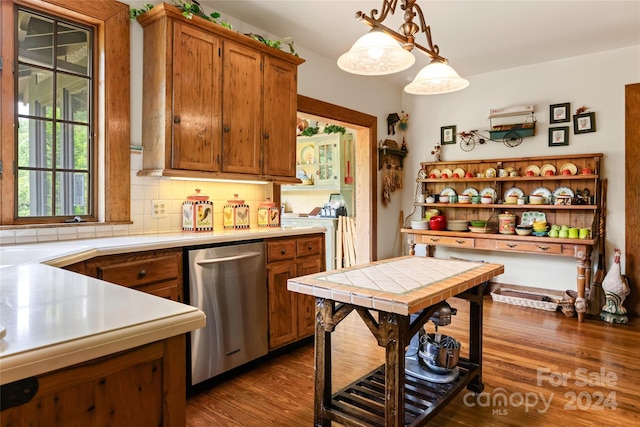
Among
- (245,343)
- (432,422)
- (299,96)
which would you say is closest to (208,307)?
(245,343)

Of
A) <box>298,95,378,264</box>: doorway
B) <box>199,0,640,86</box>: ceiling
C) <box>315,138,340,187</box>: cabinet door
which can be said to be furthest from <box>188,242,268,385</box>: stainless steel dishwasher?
<box>315,138,340,187</box>: cabinet door

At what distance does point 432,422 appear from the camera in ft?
6.81

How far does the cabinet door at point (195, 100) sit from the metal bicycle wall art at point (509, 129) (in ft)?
10.7

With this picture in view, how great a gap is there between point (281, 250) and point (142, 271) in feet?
3.34

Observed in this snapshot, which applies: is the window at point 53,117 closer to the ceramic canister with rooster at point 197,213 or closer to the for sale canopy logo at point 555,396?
the ceramic canister with rooster at point 197,213

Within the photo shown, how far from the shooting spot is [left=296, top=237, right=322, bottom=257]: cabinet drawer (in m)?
3.06

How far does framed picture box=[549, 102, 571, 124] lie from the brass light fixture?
2451 millimetres

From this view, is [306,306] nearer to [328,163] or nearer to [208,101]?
[208,101]

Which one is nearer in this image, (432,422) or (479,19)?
(432,422)

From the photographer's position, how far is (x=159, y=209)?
2871mm

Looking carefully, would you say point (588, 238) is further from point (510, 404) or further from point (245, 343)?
point (245, 343)

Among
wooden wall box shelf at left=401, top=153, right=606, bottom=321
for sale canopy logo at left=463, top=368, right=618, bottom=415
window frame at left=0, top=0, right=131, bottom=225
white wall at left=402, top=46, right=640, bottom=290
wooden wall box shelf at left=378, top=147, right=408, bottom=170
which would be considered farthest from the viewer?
wooden wall box shelf at left=378, top=147, right=408, bottom=170

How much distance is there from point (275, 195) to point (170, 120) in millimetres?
1287

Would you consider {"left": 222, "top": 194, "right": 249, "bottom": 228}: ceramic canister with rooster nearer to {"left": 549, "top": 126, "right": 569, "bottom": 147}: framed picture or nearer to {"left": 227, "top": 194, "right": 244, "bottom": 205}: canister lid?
{"left": 227, "top": 194, "right": 244, "bottom": 205}: canister lid
